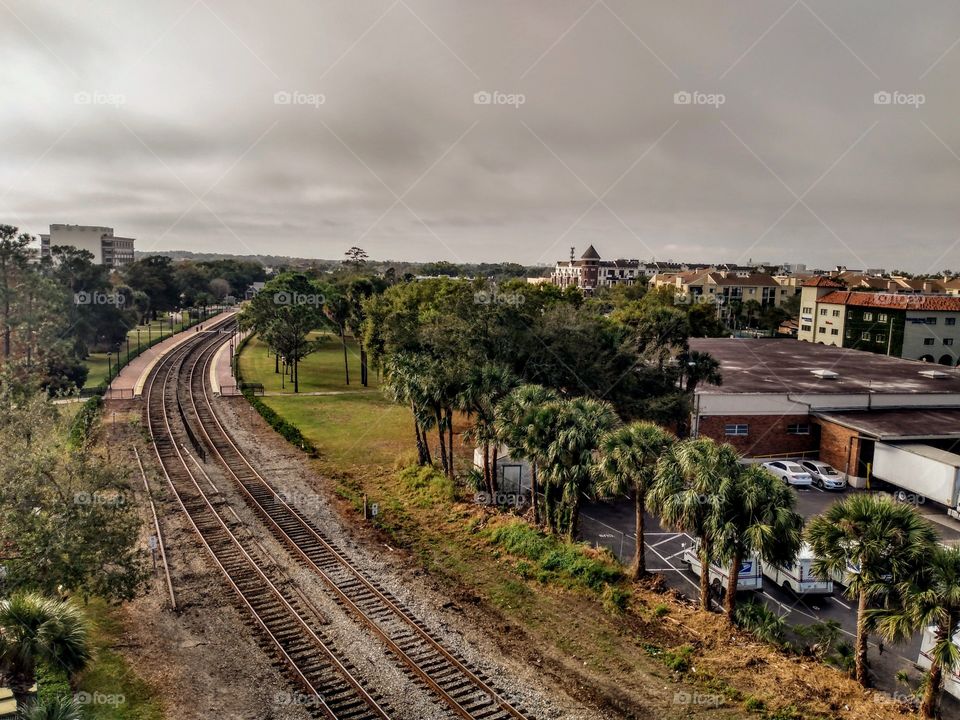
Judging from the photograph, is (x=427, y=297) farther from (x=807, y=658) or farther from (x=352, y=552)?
(x=807, y=658)

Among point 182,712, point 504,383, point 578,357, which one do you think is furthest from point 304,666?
point 578,357

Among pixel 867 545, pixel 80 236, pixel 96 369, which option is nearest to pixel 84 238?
pixel 80 236

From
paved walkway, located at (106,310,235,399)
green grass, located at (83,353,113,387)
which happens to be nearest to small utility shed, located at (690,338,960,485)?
paved walkway, located at (106,310,235,399)

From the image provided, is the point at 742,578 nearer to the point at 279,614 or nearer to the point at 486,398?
the point at 486,398

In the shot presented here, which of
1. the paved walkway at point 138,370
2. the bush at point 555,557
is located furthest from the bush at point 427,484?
the paved walkway at point 138,370

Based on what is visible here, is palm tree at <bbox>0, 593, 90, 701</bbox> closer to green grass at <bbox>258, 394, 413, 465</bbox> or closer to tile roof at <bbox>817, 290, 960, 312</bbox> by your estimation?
green grass at <bbox>258, 394, 413, 465</bbox>

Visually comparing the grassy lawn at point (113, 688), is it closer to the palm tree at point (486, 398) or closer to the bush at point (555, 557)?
the bush at point (555, 557)
